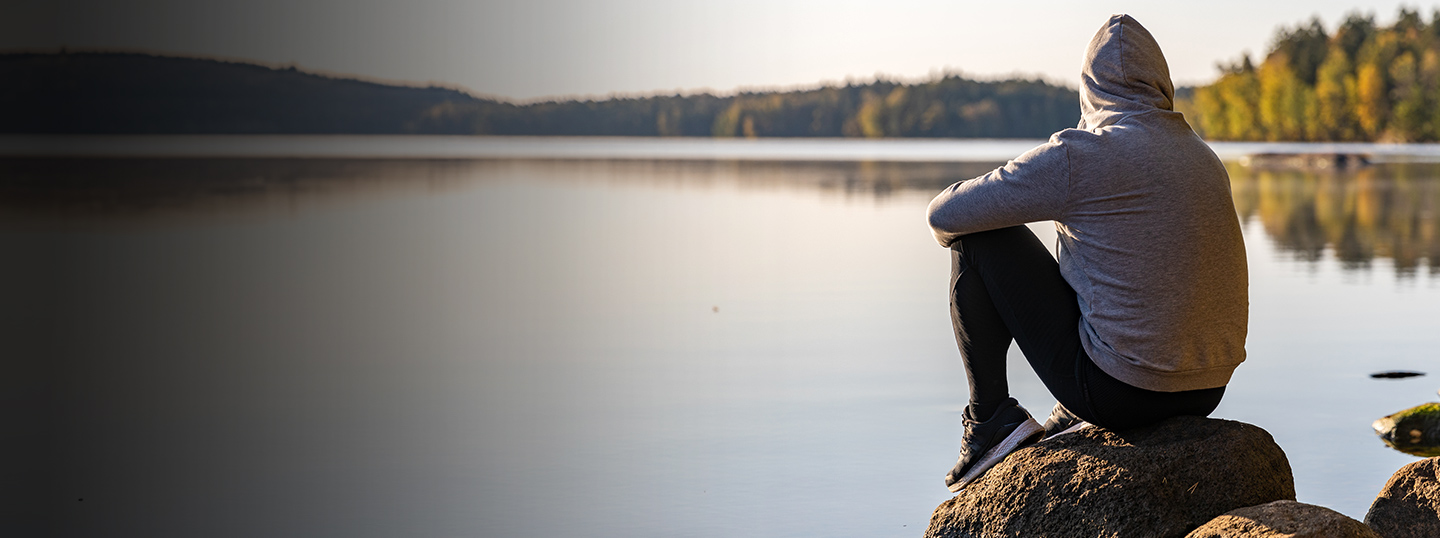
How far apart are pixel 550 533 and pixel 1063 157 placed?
182cm

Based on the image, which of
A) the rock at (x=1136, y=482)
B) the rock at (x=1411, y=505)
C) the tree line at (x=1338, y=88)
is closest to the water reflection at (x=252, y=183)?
the rock at (x=1136, y=482)

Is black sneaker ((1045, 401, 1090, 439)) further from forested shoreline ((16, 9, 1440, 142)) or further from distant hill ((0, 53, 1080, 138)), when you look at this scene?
forested shoreline ((16, 9, 1440, 142))

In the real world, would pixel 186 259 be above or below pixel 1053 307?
below

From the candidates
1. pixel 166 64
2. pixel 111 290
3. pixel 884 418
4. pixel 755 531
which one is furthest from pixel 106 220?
pixel 166 64

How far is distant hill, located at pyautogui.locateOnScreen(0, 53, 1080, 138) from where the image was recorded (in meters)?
82.8

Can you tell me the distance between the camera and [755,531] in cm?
372

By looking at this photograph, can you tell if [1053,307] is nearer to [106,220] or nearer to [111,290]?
[111,290]

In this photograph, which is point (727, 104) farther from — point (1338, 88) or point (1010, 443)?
point (1010, 443)

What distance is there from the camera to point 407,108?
89.4 metres

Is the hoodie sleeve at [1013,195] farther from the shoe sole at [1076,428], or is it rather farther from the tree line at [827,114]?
the tree line at [827,114]

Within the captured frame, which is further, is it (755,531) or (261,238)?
(261,238)

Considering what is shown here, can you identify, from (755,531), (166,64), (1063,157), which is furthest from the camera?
(166,64)

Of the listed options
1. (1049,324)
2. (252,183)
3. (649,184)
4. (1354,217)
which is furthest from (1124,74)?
(252,183)

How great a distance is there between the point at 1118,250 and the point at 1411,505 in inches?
41.3
